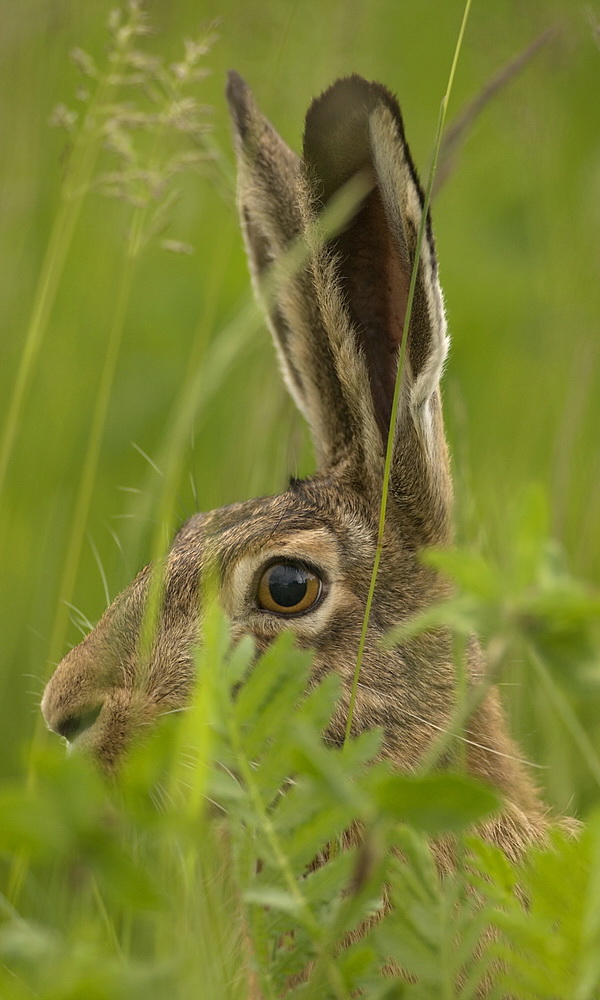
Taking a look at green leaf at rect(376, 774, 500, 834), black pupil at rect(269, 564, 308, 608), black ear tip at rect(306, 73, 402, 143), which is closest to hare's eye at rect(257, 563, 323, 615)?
black pupil at rect(269, 564, 308, 608)

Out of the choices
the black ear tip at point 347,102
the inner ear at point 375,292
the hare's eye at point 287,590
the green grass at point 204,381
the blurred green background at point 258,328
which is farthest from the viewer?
the blurred green background at point 258,328

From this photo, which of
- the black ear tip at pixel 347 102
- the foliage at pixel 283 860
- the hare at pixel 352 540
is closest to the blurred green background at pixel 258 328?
the hare at pixel 352 540

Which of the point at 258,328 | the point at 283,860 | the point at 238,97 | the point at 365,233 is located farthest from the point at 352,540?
the point at 283,860

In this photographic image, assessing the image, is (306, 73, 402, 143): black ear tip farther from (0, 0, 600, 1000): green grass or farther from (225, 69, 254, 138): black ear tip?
(225, 69, 254, 138): black ear tip

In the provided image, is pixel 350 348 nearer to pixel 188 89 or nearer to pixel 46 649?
pixel 46 649

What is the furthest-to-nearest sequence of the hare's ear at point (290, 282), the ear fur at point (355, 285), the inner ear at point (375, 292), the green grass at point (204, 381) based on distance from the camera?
the hare's ear at point (290, 282) < the inner ear at point (375, 292) < the ear fur at point (355, 285) < the green grass at point (204, 381)

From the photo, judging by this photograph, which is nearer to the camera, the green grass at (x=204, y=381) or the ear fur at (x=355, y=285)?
the green grass at (x=204, y=381)

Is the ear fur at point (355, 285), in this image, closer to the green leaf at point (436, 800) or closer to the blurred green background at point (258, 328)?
the blurred green background at point (258, 328)

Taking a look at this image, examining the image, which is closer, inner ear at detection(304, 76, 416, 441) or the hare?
inner ear at detection(304, 76, 416, 441)
